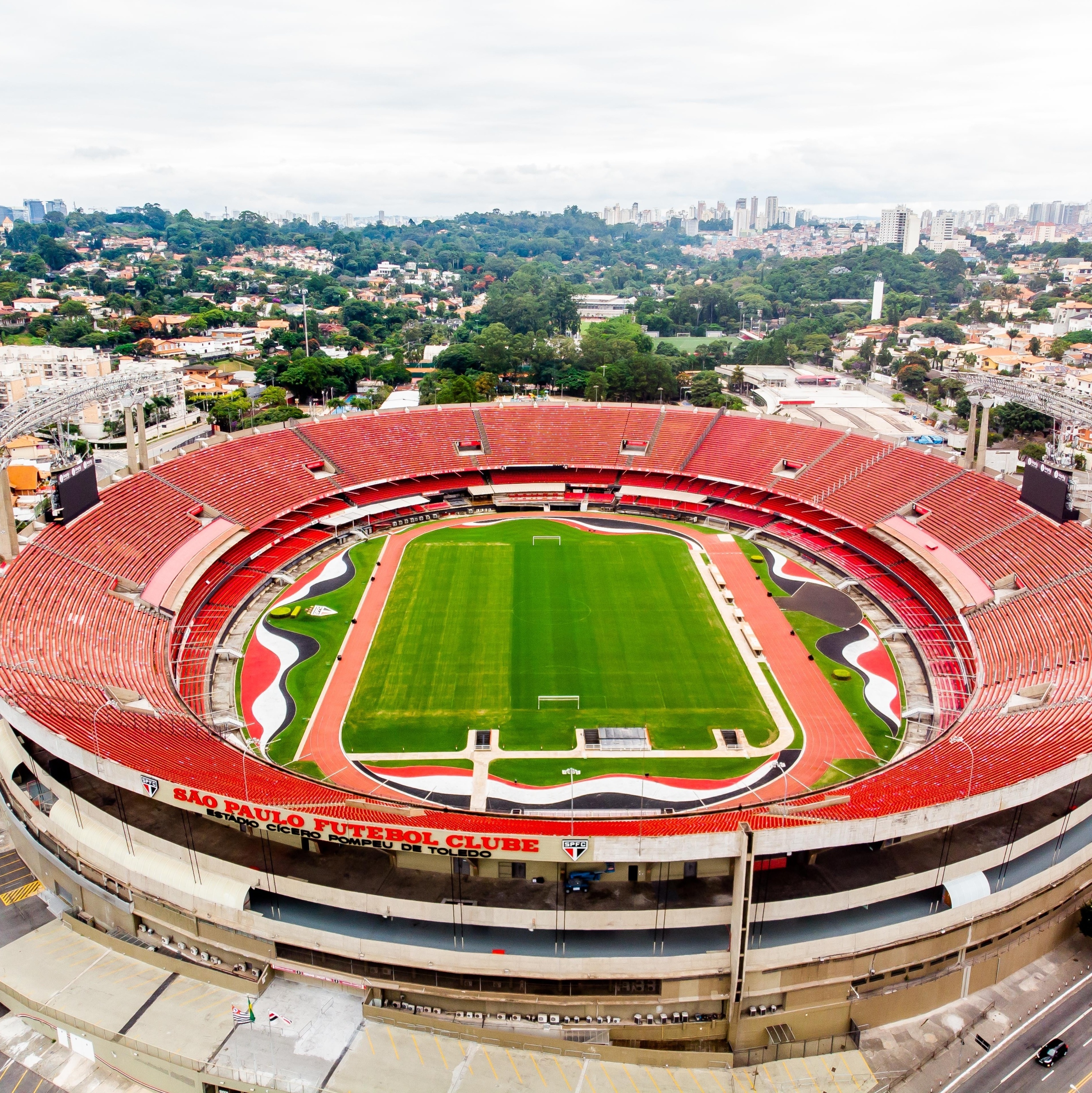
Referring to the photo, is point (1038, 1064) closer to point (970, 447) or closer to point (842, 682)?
point (842, 682)

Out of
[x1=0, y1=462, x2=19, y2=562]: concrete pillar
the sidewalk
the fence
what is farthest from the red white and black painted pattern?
the sidewalk

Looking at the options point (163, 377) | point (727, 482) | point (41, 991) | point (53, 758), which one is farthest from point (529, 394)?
point (41, 991)

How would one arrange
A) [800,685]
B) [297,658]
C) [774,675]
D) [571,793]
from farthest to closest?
[297,658] < [774,675] < [800,685] < [571,793]

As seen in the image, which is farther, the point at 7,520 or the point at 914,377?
the point at 914,377

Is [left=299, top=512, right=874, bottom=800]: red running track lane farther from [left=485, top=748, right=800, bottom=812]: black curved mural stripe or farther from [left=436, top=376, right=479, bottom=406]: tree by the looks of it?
[left=436, top=376, right=479, bottom=406]: tree

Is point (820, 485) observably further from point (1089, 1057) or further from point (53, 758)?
point (53, 758)

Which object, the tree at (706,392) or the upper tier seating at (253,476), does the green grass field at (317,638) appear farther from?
the tree at (706,392)

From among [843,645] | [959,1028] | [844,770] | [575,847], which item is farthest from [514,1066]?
[843,645]
